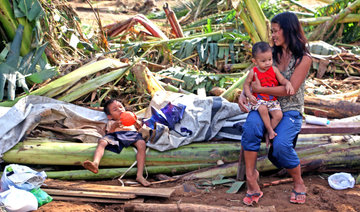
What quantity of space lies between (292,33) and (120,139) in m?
1.76

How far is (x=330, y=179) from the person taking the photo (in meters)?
3.71

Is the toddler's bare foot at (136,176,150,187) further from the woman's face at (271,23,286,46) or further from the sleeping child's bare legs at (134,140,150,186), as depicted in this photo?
the woman's face at (271,23,286,46)

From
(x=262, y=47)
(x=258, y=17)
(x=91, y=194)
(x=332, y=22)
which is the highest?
(x=262, y=47)

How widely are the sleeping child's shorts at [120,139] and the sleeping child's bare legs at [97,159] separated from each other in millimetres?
51

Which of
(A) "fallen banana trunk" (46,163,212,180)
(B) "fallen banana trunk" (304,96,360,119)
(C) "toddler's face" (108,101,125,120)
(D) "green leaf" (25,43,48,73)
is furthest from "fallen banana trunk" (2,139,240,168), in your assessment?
(B) "fallen banana trunk" (304,96,360,119)

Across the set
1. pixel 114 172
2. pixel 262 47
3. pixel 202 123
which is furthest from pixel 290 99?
pixel 114 172

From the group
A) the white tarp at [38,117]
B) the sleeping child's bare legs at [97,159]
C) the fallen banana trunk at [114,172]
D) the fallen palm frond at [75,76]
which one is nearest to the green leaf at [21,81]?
the fallen palm frond at [75,76]

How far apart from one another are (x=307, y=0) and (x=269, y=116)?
8.99 m

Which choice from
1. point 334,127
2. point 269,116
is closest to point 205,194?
point 269,116

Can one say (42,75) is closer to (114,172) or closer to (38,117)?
(38,117)

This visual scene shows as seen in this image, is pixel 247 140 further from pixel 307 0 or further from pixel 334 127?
pixel 307 0

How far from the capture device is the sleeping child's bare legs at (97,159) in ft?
12.0

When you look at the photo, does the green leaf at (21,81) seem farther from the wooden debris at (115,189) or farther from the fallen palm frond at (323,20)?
the fallen palm frond at (323,20)

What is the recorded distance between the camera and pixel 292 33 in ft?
10.7
